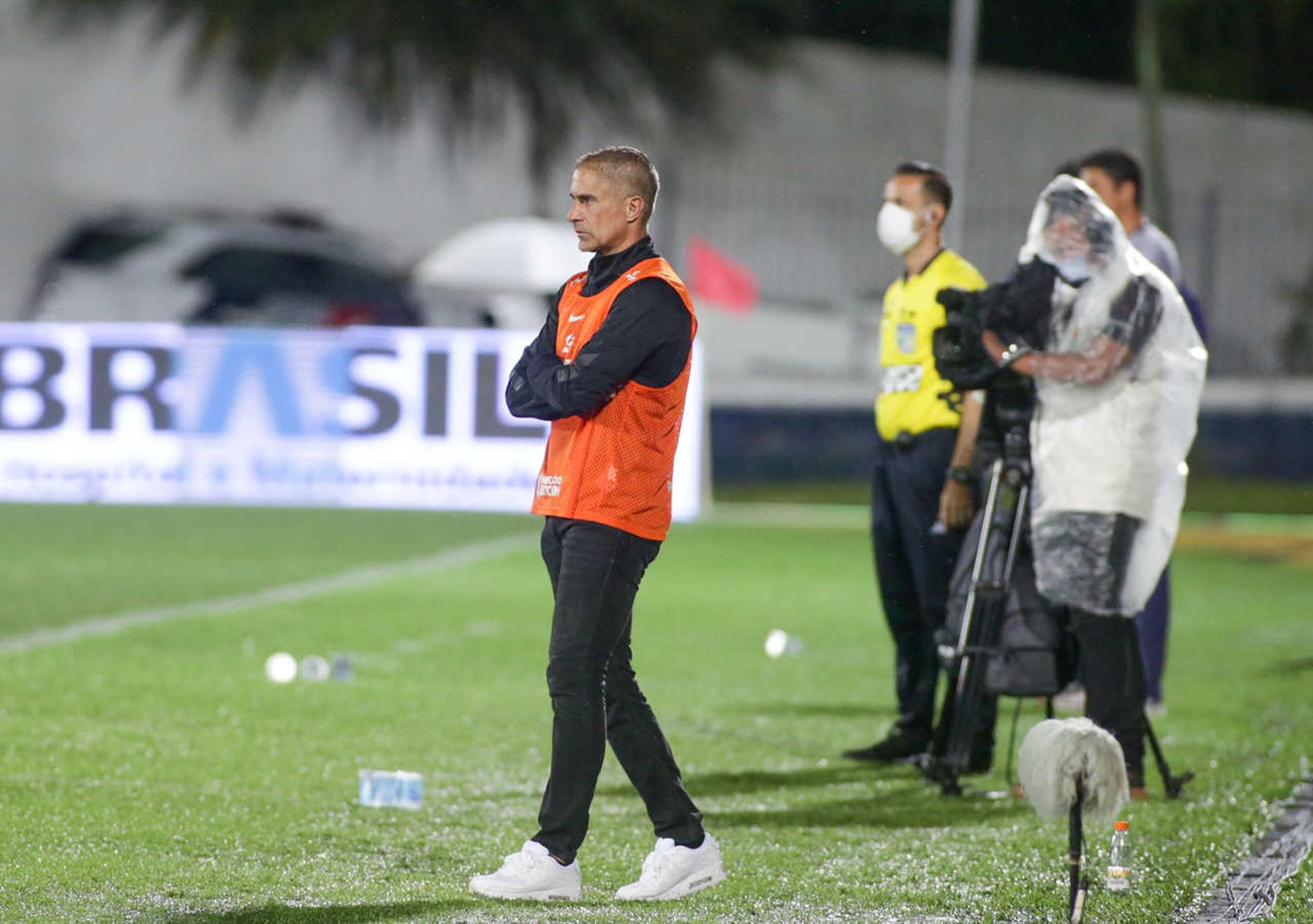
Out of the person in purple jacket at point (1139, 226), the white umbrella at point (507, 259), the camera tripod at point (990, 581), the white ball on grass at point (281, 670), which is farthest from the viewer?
the white umbrella at point (507, 259)

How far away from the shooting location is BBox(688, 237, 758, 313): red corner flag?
23.5 meters

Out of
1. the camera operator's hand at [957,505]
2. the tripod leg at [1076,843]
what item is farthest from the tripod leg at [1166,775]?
the tripod leg at [1076,843]

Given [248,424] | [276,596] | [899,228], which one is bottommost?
[276,596]

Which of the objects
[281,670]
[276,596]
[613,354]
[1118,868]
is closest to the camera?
[613,354]

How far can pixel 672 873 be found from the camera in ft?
16.7

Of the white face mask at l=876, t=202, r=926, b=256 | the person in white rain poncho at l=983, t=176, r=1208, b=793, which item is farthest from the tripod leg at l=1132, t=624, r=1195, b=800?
the white face mask at l=876, t=202, r=926, b=256

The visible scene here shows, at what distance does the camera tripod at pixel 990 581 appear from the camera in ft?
20.9

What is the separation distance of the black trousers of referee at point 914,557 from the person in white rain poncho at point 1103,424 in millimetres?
839

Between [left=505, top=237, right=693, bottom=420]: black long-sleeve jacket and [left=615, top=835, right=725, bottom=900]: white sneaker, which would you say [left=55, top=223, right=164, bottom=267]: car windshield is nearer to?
[left=505, top=237, right=693, bottom=420]: black long-sleeve jacket

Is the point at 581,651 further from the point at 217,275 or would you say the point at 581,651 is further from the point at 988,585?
the point at 217,275

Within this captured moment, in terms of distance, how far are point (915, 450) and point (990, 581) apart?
87cm

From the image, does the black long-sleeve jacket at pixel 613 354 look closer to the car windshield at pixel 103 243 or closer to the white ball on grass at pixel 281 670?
the white ball on grass at pixel 281 670

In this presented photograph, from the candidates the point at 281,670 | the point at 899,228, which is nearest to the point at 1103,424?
the point at 899,228

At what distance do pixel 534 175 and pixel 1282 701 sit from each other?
1837cm
